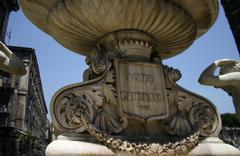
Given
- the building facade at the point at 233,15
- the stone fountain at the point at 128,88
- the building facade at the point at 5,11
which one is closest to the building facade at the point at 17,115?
the building facade at the point at 5,11

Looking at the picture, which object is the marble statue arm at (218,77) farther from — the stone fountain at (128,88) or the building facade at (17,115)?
the building facade at (17,115)

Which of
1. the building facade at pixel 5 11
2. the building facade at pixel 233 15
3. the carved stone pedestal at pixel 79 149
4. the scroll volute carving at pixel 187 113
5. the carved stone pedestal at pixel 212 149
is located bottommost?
the carved stone pedestal at pixel 212 149

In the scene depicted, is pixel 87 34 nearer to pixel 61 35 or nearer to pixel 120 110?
pixel 61 35

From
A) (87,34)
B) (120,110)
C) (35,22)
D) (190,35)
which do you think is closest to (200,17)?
(190,35)

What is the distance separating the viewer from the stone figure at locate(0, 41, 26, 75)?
317cm

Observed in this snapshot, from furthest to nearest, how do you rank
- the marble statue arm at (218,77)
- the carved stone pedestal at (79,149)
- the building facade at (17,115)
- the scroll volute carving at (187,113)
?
1. the building facade at (17,115)
2. the marble statue arm at (218,77)
3. the scroll volute carving at (187,113)
4. the carved stone pedestal at (79,149)

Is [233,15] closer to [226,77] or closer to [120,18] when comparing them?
[226,77]

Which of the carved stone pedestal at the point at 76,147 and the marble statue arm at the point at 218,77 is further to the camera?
the marble statue arm at the point at 218,77

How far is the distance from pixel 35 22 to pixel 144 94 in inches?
80.1

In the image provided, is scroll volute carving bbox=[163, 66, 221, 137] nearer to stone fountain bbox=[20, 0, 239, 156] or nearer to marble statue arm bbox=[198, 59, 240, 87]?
stone fountain bbox=[20, 0, 239, 156]

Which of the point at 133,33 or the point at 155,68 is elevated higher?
the point at 133,33

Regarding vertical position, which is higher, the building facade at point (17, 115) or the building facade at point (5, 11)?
the building facade at point (5, 11)

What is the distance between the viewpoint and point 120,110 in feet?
9.57

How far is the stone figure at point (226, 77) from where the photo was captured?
363cm
